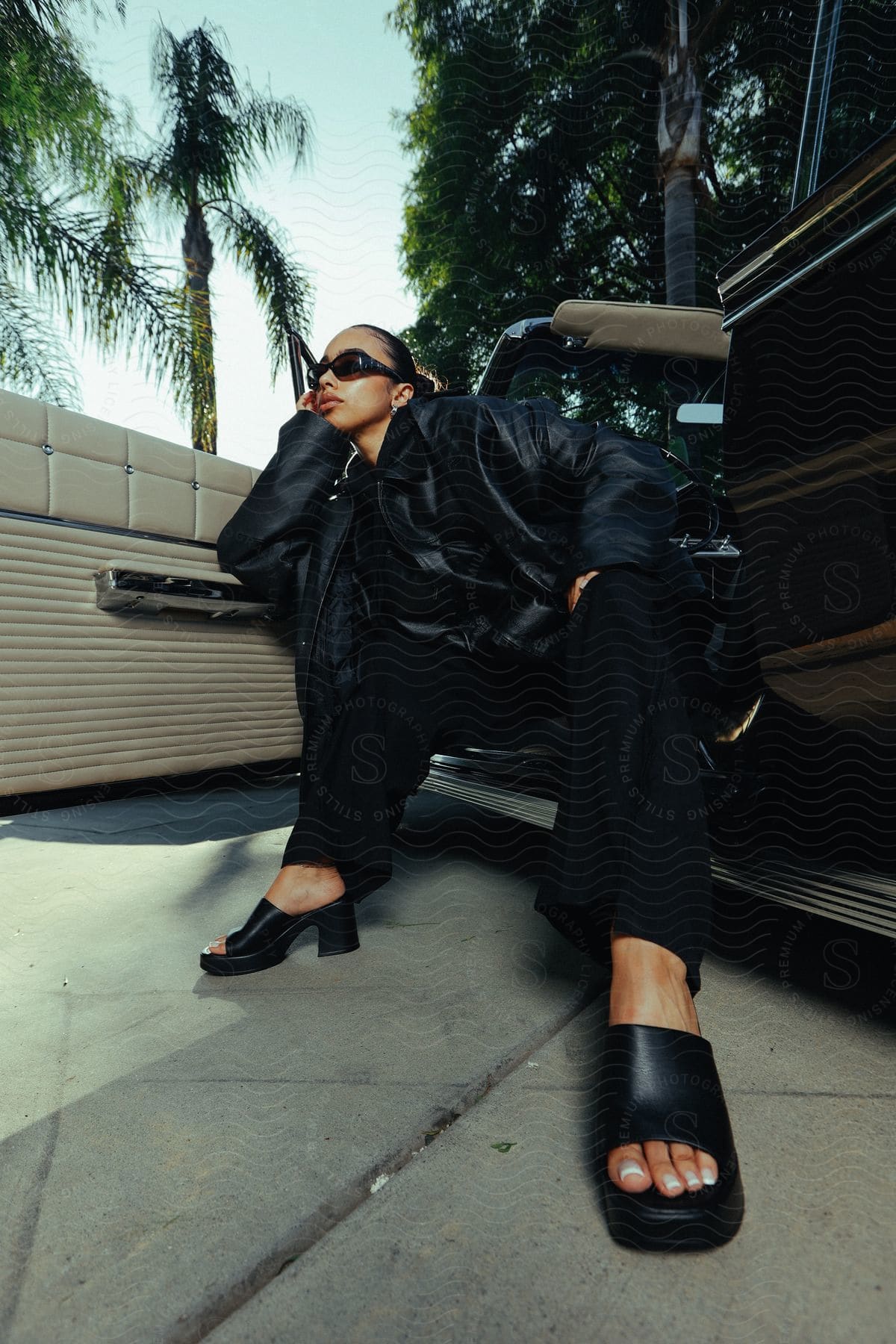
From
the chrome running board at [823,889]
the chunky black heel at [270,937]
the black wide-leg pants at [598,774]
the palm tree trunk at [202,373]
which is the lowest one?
the chunky black heel at [270,937]

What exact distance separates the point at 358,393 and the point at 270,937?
0.98 m

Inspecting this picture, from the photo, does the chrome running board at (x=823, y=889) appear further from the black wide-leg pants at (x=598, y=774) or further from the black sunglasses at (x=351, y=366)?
the black sunglasses at (x=351, y=366)

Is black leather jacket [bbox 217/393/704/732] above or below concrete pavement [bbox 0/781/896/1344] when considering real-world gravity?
above

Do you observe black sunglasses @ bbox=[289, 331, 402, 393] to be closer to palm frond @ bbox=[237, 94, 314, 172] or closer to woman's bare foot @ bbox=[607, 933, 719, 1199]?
woman's bare foot @ bbox=[607, 933, 719, 1199]

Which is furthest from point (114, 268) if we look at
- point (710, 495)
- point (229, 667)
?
point (710, 495)

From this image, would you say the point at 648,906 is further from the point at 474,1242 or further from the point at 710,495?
the point at 710,495

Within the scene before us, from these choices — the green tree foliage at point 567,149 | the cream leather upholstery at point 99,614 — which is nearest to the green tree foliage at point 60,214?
the green tree foliage at point 567,149

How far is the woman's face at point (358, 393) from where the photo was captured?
1475mm

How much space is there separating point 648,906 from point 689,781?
0.16 metres

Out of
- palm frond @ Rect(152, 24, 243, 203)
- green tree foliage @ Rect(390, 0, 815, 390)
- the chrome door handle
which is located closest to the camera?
the chrome door handle

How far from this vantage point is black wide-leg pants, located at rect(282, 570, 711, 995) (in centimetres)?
91

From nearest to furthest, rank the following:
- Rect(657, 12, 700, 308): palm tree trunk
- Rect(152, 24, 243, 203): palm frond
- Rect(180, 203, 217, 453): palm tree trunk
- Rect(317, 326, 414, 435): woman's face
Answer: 1. Rect(317, 326, 414, 435): woman's face
2. Rect(657, 12, 700, 308): palm tree trunk
3. Rect(180, 203, 217, 453): palm tree trunk
4. Rect(152, 24, 243, 203): palm frond

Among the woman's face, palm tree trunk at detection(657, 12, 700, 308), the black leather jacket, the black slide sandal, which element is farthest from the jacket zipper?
palm tree trunk at detection(657, 12, 700, 308)

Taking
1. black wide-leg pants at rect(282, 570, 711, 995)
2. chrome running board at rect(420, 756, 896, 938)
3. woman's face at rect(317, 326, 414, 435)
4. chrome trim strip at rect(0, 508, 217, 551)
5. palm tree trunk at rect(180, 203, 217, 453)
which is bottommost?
chrome running board at rect(420, 756, 896, 938)
